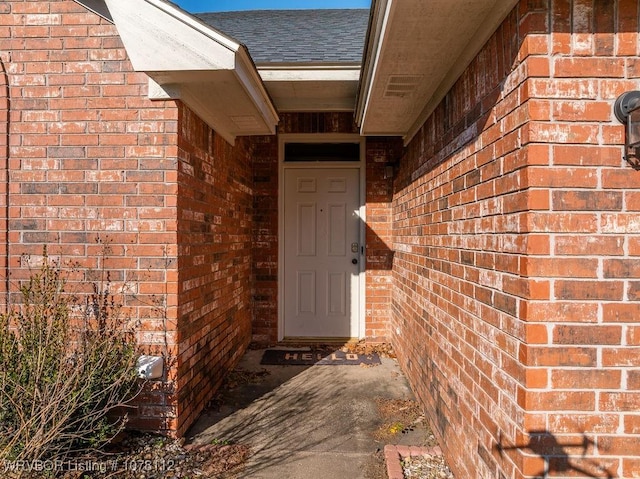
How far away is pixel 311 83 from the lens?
11.6ft

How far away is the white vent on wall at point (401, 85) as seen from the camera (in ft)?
8.37

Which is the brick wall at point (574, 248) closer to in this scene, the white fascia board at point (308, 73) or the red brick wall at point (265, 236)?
the white fascia board at point (308, 73)

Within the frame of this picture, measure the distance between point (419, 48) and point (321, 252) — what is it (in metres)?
3.17

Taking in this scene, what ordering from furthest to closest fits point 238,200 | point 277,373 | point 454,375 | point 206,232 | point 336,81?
point 238,200 < point 277,373 < point 336,81 < point 206,232 < point 454,375

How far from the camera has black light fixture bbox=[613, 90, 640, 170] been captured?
1426 millimetres

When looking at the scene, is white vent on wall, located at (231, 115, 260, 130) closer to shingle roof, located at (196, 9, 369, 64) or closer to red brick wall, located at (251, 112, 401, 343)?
shingle roof, located at (196, 9, 369, 64)

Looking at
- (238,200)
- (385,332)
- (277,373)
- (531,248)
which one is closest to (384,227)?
(385,332)

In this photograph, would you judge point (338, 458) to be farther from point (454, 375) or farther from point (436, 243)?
point (436, 243)

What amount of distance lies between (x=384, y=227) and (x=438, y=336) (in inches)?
90.2

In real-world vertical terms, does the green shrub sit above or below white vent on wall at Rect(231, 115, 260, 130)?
below

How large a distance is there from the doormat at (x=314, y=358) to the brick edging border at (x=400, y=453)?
1596mm

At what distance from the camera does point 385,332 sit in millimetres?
4875

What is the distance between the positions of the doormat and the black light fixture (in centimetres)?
324

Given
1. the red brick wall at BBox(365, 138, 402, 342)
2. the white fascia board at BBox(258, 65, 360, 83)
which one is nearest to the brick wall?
the white fascia board at BBox(258, 65, 360, 83)
